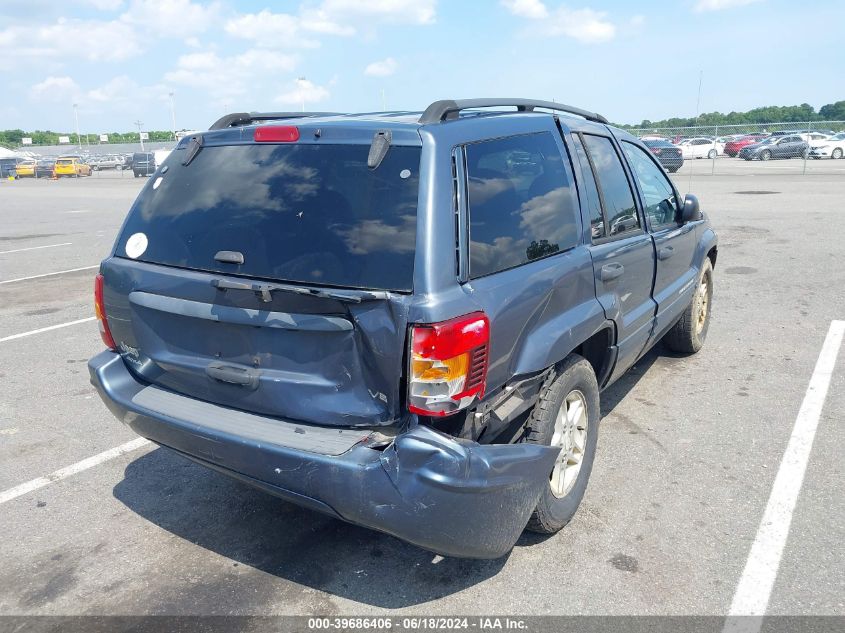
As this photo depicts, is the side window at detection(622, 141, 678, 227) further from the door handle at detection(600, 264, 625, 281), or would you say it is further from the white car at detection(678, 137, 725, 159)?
the white car at detection(678, 137, 725, 159)

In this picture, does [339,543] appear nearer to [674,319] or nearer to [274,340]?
[274,340]

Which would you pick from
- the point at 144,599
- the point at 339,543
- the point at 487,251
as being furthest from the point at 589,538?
the point at 144,599

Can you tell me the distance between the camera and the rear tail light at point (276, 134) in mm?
2941

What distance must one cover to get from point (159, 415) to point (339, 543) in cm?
101

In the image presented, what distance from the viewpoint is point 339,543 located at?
10.8 feet

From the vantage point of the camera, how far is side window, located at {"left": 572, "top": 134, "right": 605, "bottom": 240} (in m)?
3.57

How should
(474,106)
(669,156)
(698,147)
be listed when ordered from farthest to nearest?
(698,147) → (669,156) → (474,106)

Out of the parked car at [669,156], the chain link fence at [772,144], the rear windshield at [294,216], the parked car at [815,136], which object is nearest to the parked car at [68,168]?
the chain link fence at [772,144]

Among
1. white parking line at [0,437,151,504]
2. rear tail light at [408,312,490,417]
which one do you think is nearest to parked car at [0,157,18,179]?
white parking line at [0,437,151,504]

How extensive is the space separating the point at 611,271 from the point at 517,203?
2.70 ft

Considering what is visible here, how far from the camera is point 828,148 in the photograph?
3644 cm

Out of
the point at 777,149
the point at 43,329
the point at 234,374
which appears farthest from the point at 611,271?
the point at 777,149

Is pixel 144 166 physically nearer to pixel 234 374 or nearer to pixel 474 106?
pixel 474 106

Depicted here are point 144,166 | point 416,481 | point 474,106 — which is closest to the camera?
point 416,481
